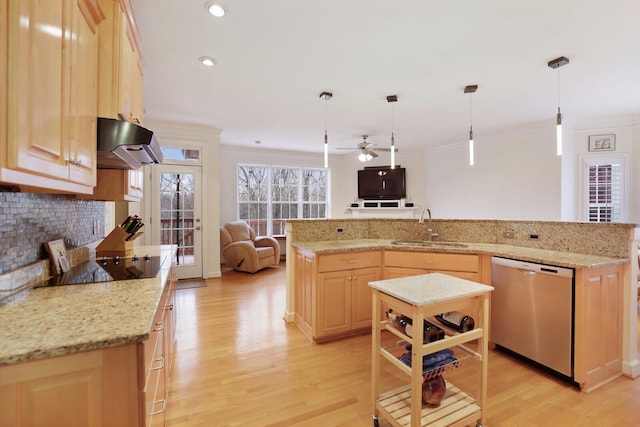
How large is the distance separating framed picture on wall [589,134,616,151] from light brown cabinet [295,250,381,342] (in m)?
4.22

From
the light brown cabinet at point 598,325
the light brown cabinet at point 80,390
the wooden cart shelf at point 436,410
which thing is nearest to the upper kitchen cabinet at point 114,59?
the light brown cabinet at point 80,390

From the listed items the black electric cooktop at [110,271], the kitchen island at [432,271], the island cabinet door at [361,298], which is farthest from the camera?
the island cabinet door at [361,298]

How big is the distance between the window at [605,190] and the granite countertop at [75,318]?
19.6 ft

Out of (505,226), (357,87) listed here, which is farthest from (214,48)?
(505,226)

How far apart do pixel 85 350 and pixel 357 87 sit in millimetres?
3192

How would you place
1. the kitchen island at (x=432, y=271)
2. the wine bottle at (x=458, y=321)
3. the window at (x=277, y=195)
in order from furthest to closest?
the window at (x=277, y=195)
the kitchen island at (x=432, y=271)
the wine bottle at (x=458, y=321)

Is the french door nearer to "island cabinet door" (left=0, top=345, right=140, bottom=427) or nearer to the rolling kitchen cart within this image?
the rolling kitchen cart

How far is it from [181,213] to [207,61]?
115 inches

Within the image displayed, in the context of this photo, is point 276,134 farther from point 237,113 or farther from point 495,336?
point 495,336

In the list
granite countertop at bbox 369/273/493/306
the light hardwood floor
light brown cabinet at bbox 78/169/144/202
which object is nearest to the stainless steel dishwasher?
the light hardwood floor

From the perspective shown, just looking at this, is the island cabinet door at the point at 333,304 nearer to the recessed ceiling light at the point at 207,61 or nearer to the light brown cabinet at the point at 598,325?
the light brown cabinet at the point at 598,325

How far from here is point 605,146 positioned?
4371mm

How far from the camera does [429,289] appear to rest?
1597 millimetres

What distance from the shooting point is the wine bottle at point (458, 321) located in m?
1.63
